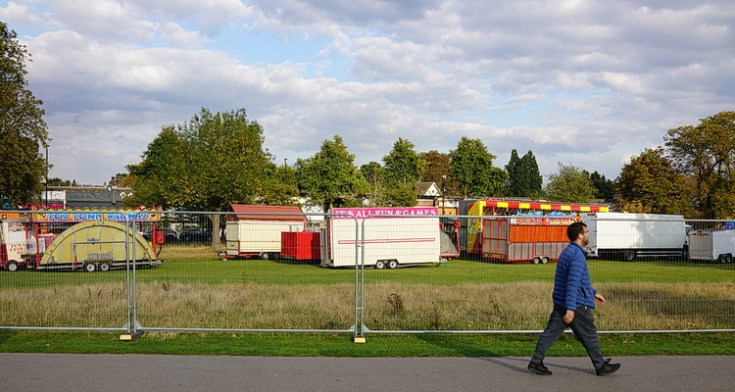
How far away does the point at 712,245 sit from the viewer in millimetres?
11188

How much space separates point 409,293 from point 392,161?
222ft

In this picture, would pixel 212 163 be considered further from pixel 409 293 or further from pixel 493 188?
pixel 493 188

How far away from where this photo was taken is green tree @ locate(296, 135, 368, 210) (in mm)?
63344

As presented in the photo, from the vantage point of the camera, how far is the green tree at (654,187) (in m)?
51.7

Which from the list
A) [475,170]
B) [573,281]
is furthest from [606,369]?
[475,170]

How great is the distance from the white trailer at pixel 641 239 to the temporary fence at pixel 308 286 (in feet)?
0.13

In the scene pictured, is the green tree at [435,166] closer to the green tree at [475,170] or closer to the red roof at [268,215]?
the green tree at [475,170]

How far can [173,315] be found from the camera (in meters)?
10.2

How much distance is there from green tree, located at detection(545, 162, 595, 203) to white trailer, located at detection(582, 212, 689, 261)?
192 ft

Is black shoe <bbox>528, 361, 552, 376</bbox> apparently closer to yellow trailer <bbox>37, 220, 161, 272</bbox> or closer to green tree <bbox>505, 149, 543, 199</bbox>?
yellow trailer <bbox>37, 220, 161, 272</bbox>

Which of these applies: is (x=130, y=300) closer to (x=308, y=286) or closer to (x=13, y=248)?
(x=308, y=286)

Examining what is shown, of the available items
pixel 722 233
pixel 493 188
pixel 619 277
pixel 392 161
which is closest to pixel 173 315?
pixel 619 277

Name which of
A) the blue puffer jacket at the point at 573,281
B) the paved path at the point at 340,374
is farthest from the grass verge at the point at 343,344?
the blue puffer jacket at the point at 573,281

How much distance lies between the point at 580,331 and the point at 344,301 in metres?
4.37
